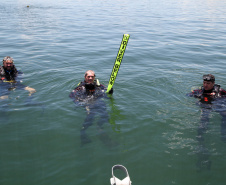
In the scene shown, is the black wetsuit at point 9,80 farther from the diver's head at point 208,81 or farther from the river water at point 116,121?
the diver's head at point 208,81

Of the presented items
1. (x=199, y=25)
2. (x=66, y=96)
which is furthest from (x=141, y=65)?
(x=199, y=25)

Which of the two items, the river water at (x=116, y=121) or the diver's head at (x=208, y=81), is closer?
the river water at (x=116, y=121)

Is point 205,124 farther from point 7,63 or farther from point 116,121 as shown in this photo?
point 7,63

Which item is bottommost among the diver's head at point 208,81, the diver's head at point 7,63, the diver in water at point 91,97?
the diver in water at point 91,97

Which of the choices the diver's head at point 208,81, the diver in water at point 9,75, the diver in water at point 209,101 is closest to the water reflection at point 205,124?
the diver in water at point 209,101

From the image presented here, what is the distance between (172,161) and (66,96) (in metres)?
4.98

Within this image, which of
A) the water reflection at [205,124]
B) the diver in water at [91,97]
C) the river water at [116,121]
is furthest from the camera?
the diver in water at [91,97]

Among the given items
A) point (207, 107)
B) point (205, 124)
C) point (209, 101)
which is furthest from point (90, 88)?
point (209, 101)

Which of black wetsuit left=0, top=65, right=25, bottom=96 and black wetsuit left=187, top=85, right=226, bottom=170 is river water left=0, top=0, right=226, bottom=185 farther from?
black wetsuit left=0, top=65, right=25, bottom=96

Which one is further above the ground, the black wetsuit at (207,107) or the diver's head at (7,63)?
the diver's head at (7,63)

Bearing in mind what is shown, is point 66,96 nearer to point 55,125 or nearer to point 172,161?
point 55,125

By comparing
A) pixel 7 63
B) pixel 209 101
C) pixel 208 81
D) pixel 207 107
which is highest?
pixel 7 63

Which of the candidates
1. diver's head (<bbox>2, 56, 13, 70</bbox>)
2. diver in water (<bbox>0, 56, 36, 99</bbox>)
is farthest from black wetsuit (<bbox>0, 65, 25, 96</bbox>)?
diver's head (<bbox>2, 56, 13, 70</bbox>)

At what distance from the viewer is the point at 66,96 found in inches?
369
